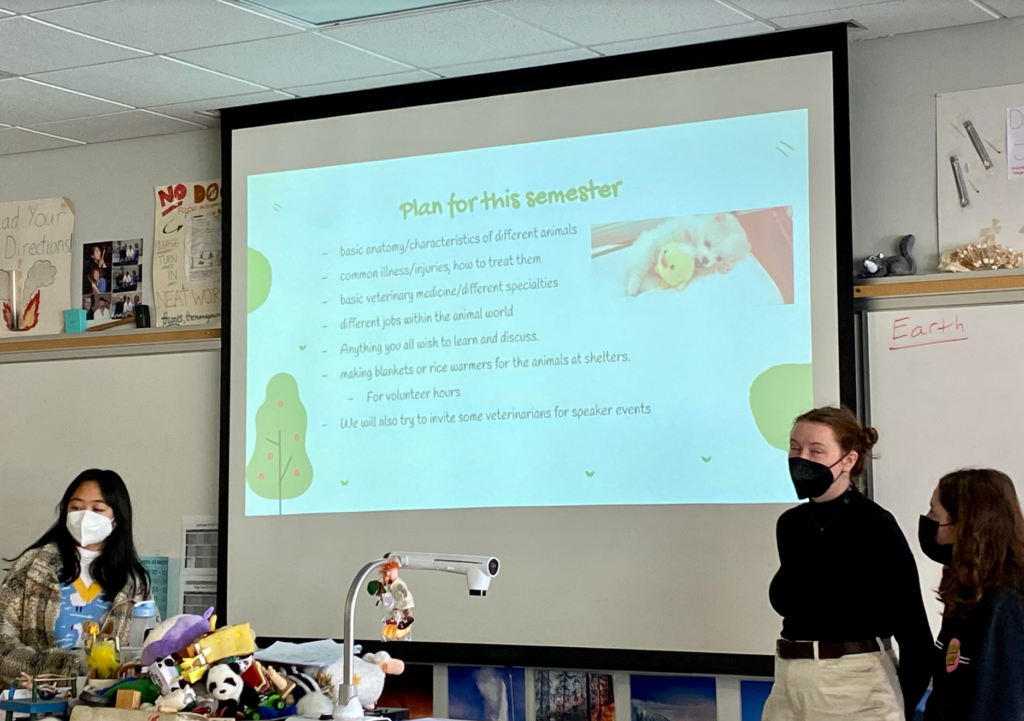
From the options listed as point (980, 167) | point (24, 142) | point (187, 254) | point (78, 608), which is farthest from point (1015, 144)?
point (24, 142)

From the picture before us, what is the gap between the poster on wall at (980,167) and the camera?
3.65 meters

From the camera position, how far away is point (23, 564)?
152 inches

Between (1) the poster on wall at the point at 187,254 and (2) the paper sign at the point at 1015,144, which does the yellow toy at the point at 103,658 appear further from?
(2) the paper sign at the point at 1015,144

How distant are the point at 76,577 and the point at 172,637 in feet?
3.56

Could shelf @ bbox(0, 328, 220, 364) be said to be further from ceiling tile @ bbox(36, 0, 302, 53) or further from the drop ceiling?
ceiling tile @ bbox(36, 0, 302, 53)

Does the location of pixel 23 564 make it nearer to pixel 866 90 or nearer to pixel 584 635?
pixel 584 635

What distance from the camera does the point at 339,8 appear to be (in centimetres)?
364

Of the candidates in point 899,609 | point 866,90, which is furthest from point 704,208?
point 899,609

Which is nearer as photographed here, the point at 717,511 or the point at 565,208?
the point at 717,511

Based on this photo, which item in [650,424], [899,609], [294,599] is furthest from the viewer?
[294,599]

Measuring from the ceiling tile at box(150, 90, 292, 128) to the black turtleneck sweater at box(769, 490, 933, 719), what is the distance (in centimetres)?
255

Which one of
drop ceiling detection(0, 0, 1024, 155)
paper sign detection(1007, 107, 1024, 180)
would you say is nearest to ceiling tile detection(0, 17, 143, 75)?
drop ceiling detection(0, 0, 1024, 155)

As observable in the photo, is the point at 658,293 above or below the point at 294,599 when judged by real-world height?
above

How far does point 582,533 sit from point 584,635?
0.32m
